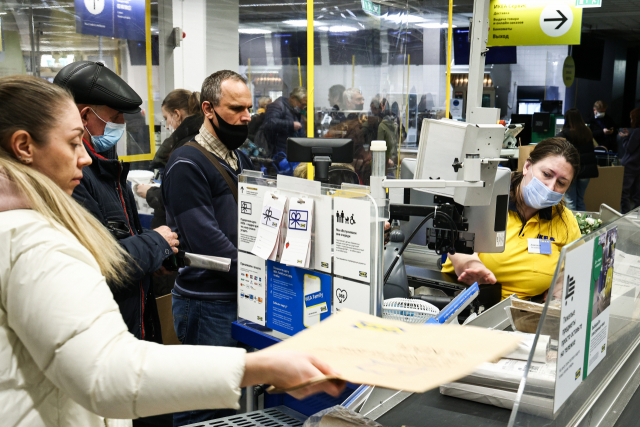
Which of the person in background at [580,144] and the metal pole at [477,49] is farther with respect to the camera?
the person in background at [580,144]

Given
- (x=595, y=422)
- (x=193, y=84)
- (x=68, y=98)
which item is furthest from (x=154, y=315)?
(x=193, y=84)

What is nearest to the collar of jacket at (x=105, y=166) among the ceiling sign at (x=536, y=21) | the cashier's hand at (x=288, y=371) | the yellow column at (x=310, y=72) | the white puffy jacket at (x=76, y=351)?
the white puffy jacket at (x=76, y=351)

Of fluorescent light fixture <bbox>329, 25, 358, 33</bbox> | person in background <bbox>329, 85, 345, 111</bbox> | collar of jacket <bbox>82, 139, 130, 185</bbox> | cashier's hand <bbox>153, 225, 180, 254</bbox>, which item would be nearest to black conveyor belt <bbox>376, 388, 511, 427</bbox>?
cashier's hand <bbox>153, 225, 180, 254</bbox>

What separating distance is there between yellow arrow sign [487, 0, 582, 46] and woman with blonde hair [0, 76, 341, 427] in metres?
5.55

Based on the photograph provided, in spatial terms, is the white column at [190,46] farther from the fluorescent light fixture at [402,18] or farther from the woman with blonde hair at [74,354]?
the woman with blonde hair at [74,354]

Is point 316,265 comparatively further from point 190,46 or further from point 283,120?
point 190,46

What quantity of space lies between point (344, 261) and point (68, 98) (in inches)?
33.6

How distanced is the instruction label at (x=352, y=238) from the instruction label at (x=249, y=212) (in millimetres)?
378

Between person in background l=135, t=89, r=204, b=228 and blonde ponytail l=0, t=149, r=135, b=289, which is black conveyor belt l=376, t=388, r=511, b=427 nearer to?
blonde ponytail l=0, t=149, r=135, b=289

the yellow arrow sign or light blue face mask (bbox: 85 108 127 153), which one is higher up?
the yellow arrow sign

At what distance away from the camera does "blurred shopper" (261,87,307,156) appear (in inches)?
175

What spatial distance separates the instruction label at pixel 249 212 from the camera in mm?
1911

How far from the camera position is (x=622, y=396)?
4.66 feet

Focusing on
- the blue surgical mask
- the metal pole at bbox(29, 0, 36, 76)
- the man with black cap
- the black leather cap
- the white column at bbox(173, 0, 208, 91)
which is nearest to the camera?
the man with black cap
